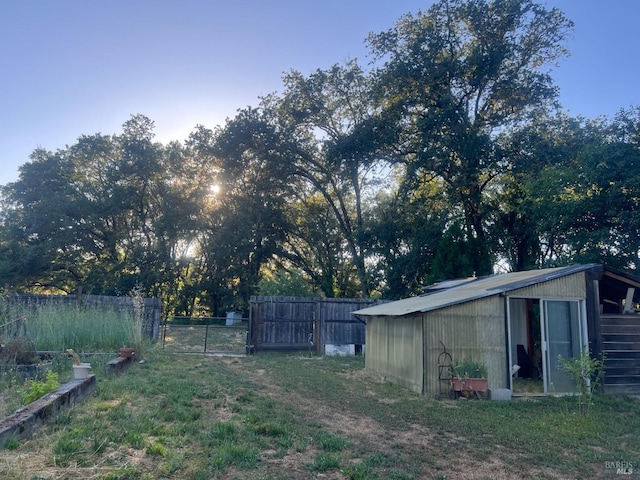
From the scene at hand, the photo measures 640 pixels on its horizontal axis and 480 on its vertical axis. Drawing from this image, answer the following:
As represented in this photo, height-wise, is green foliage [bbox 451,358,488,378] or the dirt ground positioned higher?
green foliage [bbox 451,358,488,378]

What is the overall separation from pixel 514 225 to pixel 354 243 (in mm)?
8098

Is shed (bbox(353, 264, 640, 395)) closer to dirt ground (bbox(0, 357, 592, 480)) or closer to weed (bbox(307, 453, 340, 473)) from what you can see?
dirt ground (bbox(0, 357, 592, 480))

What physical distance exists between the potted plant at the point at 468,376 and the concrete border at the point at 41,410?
6033mm

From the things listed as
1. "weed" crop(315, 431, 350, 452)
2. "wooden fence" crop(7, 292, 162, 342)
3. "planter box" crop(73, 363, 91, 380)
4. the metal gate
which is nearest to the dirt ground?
"weed" crop(315, 431, 350, 452)

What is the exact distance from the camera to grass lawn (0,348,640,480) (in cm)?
409

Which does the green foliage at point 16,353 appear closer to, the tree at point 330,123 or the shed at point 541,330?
the shed at point 541,330

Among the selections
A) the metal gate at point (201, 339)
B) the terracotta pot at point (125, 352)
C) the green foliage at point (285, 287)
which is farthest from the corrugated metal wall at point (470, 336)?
the green foliage at point (285, 287)

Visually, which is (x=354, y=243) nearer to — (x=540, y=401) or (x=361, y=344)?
(x=361, y=344)

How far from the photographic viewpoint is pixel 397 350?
982 centimetres

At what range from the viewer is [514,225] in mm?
20328

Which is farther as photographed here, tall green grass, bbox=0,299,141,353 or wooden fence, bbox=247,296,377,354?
wooden fence, bbox=247,296,377,354

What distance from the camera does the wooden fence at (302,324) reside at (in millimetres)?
14008

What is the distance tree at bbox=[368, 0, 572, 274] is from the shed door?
9.51 m

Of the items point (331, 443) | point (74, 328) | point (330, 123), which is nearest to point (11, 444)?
point (331, 443)
